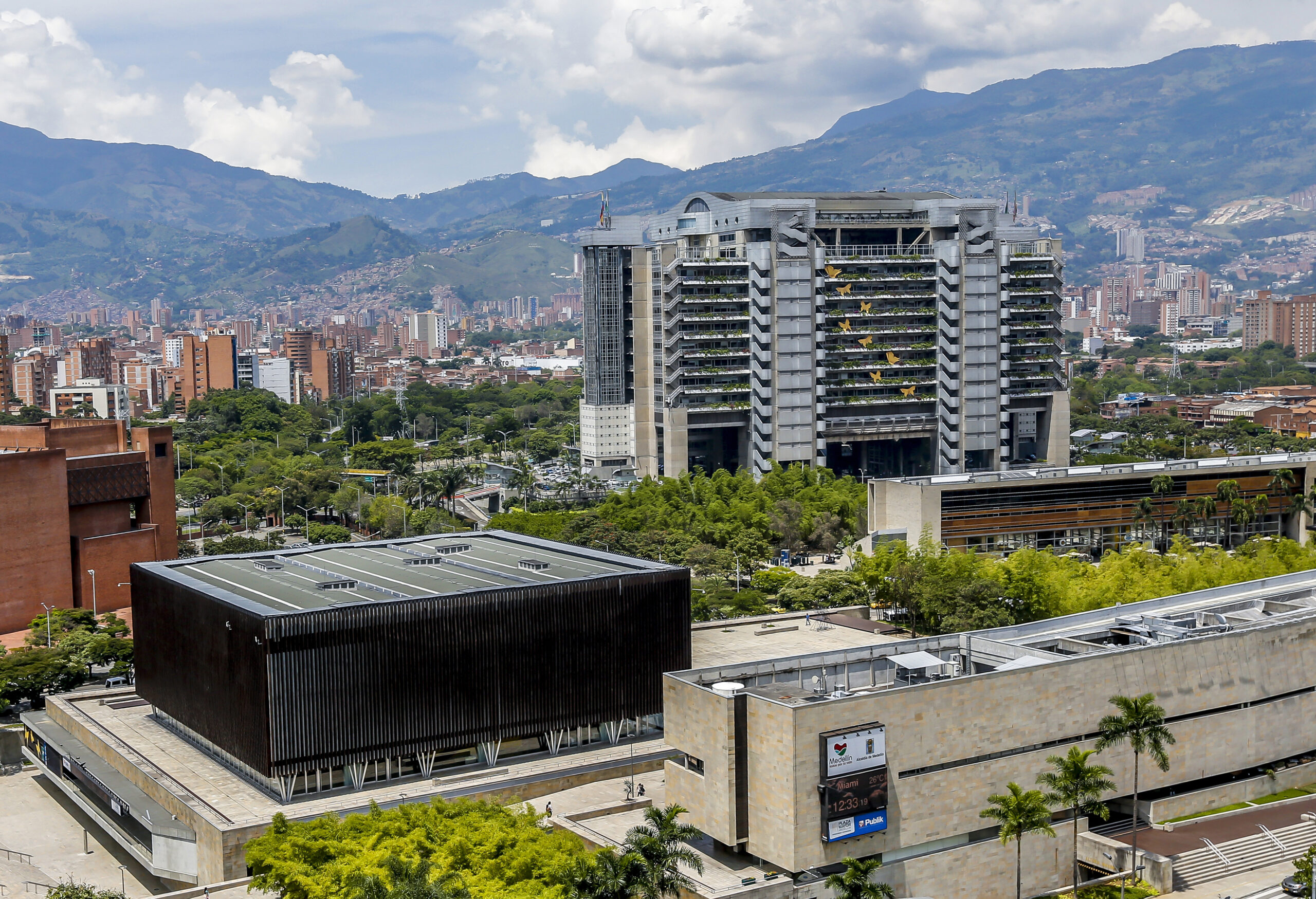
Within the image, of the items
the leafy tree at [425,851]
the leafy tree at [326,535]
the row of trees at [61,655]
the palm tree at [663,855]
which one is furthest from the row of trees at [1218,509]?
the leafy tree at [425,851]

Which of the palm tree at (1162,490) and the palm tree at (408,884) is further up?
the palm tree at (1162,490)

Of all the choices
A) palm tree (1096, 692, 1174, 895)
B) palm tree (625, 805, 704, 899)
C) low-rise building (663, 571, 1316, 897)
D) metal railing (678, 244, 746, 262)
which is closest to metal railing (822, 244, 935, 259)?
metal railing (678, 244, 746, 262)

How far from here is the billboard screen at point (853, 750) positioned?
39406mm

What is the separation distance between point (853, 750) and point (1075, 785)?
7224 millimetres

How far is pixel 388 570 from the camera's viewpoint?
58.9m

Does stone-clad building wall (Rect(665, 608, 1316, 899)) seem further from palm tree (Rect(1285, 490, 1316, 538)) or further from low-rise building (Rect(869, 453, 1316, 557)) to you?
palm tree (Rect(1285, 490, 1316, 538))

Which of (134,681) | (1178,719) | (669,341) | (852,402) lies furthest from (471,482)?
(1178,719)

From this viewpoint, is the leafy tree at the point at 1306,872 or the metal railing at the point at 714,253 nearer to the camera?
the leafy tree at the point at 1306,872

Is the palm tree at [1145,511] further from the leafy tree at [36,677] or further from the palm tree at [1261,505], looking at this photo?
the leafy tree at [36,677]

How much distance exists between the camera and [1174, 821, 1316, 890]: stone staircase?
43.9 m

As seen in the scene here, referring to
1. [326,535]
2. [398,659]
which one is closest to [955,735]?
[398,659]

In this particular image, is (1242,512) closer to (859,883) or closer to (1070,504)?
(1070,504)

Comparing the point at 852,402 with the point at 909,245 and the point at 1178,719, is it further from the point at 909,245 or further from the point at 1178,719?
the point at 1178,719

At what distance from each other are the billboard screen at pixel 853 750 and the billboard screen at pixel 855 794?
19 centimetres
